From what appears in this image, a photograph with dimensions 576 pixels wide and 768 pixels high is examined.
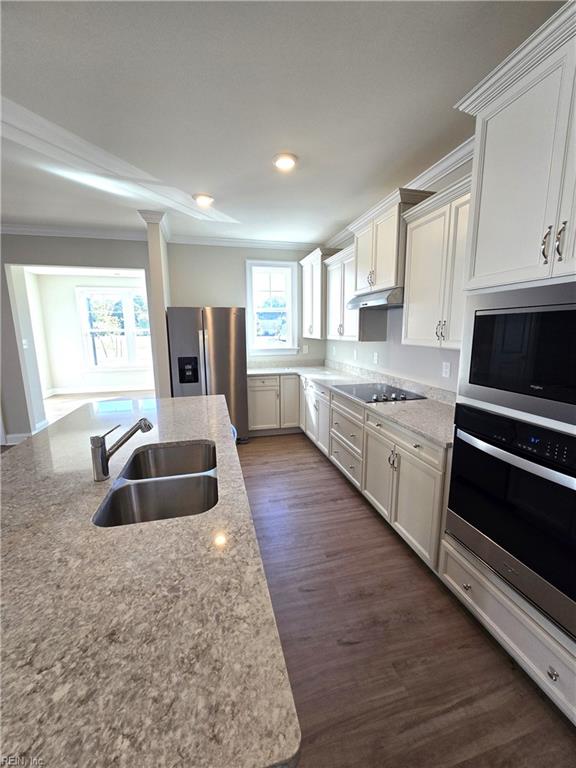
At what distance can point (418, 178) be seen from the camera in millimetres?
2607

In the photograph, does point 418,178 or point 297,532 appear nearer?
point 297,532

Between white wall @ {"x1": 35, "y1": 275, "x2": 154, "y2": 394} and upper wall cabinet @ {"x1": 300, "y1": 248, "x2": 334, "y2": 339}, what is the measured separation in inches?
172

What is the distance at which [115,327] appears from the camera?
7.32m

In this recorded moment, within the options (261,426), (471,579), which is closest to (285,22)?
(471,579)

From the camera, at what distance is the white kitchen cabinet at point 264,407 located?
4280 mm

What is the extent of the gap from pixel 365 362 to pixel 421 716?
2.96 meters

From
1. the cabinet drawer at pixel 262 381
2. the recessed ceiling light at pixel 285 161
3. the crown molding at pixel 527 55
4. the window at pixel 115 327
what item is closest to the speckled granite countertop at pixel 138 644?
the crown molding at pixel 527 55

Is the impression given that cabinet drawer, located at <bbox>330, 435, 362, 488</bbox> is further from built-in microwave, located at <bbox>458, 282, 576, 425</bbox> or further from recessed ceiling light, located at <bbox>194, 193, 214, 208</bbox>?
recessed ceiling light, located at <bbox>194, 193, 214, 208</bbox>

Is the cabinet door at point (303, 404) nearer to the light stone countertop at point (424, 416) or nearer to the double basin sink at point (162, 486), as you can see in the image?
the light stone countertop at point (424, 416)

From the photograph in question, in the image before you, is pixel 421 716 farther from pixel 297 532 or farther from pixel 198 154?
pixel 198 154

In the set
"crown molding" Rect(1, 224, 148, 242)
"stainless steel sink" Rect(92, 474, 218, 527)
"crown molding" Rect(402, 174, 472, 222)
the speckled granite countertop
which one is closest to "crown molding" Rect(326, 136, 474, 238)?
"crown molding" Rect(402, 174, 472, 222)

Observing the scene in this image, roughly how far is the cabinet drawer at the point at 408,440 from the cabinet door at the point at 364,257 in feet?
4.16

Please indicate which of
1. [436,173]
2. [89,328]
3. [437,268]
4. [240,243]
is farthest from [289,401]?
[89,328]

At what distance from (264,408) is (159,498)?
9.91 feet
